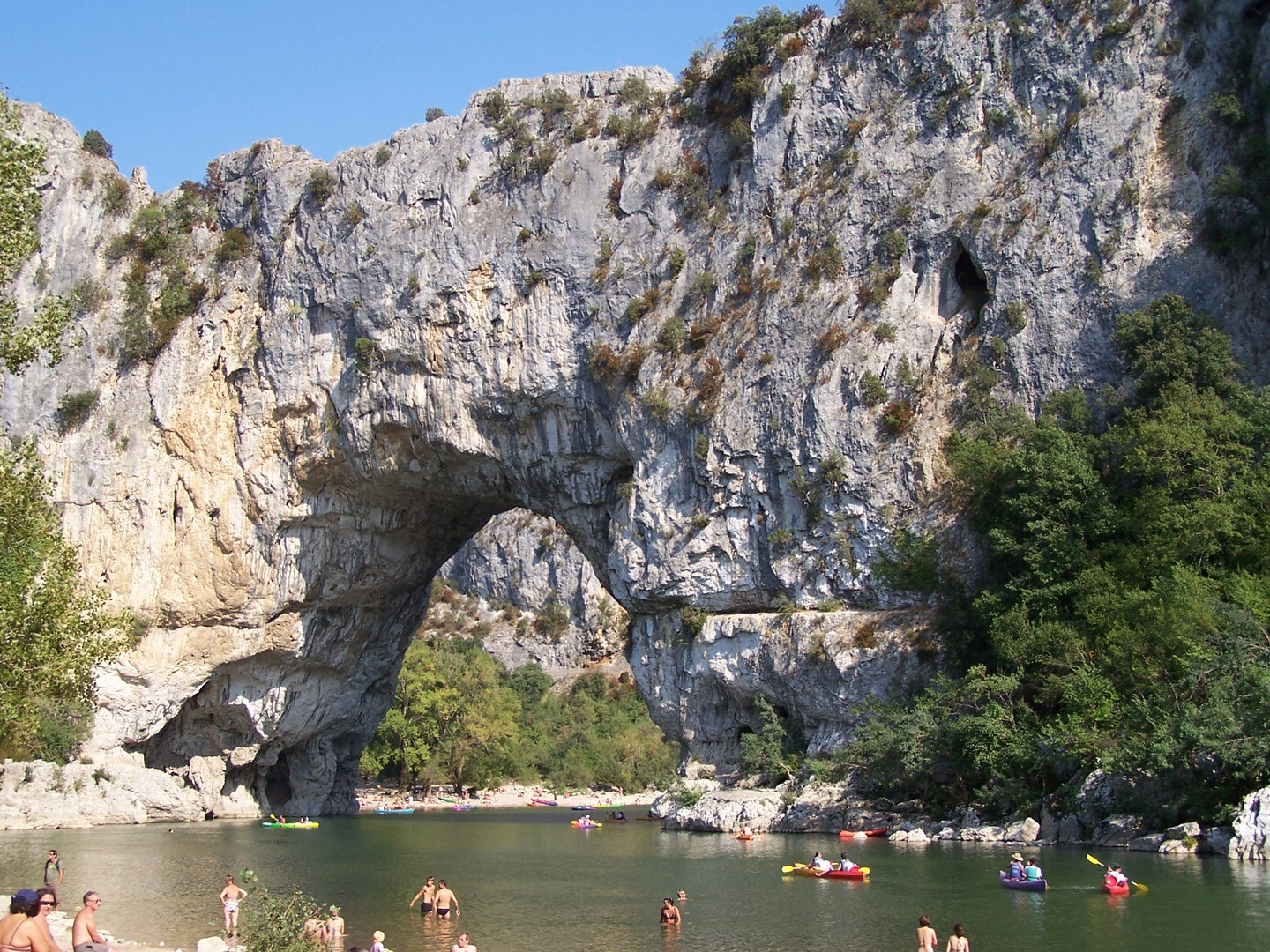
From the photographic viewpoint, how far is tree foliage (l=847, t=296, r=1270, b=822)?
2450 cm

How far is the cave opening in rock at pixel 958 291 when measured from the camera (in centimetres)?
3594

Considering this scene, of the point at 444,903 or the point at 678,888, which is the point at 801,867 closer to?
the point at 678,888

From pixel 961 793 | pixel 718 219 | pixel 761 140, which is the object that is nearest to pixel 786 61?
pixel 761 140

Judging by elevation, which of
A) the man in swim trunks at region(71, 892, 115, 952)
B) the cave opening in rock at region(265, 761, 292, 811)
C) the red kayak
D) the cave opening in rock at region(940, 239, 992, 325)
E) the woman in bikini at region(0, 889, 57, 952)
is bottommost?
the cave opening in rock at region(265, 761, 292, 811)

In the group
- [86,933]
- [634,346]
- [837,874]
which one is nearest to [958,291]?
[634,346]

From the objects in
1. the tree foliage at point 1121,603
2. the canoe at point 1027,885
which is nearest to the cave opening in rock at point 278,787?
the tree foliage at point 1121,603

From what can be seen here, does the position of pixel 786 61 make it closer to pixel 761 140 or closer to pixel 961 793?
pixel 761 140

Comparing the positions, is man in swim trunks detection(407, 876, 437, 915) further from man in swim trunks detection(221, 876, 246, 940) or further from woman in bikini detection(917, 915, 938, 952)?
woman in bikini detection(917, 915, 938, 952)

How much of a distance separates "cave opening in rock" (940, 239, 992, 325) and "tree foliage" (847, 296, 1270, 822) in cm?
414

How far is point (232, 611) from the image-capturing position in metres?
42.5

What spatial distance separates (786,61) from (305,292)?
18.5m

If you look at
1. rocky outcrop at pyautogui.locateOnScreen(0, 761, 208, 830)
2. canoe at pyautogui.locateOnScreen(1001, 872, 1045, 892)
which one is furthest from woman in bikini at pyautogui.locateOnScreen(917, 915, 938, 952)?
rocky outcrop at pyautogui.locateOnScreen(0, 761, 208, 830)

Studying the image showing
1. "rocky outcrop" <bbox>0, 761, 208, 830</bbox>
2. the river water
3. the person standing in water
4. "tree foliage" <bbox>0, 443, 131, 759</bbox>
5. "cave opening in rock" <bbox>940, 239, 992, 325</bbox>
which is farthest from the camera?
"rocky outcrop" <bbox>0, 761, 208, 830</bbox>

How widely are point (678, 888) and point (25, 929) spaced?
50.1 feet
